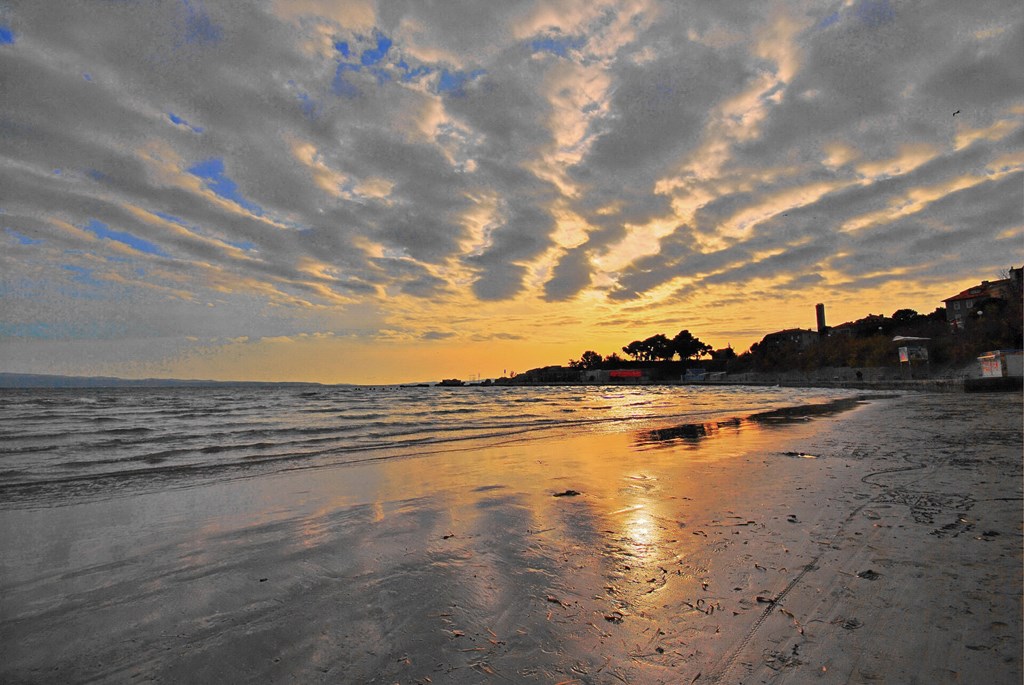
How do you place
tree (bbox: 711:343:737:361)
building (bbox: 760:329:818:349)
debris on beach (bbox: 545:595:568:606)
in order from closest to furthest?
debris on beach (bbox: 545:595:568:606)
building (bbox: 760:329:818:349)
tree (bbox: 711:343:737:361)

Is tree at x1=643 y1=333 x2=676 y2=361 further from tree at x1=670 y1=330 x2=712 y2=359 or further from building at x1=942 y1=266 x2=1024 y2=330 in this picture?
building at x1=942 y1=266 x2=1024 y2=330

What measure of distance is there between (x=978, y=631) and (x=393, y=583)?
3.99 m

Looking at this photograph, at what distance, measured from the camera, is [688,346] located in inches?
6683

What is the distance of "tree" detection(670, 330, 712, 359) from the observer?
6683 inches

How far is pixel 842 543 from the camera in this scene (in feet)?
15.0

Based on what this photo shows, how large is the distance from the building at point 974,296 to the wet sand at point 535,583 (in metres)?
79.2

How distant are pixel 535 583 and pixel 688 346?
6978 inches

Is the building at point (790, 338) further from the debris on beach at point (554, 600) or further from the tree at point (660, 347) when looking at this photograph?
the debris on beach at point (554, 600)

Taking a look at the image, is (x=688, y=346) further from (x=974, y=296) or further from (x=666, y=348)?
(x=974, y=296)

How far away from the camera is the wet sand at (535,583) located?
276 cm

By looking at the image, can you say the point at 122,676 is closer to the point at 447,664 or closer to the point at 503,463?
the point at 447,664

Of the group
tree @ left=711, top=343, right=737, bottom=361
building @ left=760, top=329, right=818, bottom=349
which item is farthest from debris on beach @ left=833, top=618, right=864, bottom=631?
tree @ left=711, top=343, right=737, bottom=361

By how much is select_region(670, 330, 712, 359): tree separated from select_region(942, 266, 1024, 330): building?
92320mm

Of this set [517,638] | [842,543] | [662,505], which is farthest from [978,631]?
[662,505]
